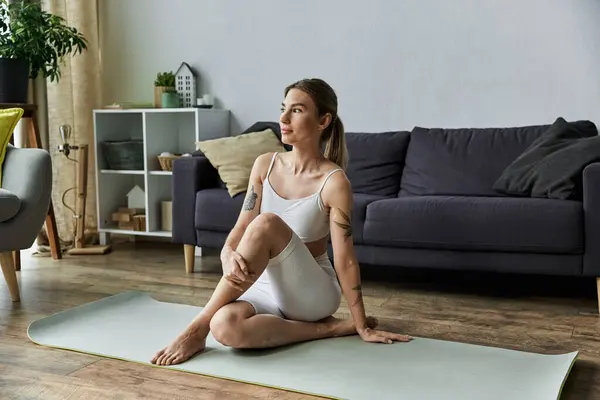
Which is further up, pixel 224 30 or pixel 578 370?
pixel 224 30

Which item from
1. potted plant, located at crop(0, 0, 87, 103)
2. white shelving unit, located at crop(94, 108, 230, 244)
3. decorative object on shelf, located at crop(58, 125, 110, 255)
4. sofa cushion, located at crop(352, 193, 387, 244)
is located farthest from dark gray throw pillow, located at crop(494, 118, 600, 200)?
potted plant, located at crop(0, 0, 87, 103)

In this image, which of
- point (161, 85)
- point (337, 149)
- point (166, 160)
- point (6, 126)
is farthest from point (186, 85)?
point (337, 149)

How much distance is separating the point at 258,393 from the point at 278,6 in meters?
2.86

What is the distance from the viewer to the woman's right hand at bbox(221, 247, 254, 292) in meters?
2.22

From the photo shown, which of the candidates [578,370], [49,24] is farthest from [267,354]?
[49,24]

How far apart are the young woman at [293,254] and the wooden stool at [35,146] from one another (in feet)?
6.38

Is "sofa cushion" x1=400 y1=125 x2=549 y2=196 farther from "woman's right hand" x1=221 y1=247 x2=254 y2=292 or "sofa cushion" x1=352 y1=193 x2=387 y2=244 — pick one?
"woman's right hand" x1=221 y1=247 x2=254 y2=292

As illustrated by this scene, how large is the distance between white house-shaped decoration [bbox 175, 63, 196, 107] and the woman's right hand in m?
2.41

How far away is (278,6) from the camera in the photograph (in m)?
4.33

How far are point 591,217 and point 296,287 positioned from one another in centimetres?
134

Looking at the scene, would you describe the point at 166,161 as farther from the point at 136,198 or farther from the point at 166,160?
the point at 136,198

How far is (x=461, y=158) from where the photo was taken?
3643mm

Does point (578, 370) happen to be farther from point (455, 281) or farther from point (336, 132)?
point (455, 281)

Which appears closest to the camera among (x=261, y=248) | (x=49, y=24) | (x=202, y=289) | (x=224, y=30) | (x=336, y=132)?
(x=261, y=248)
